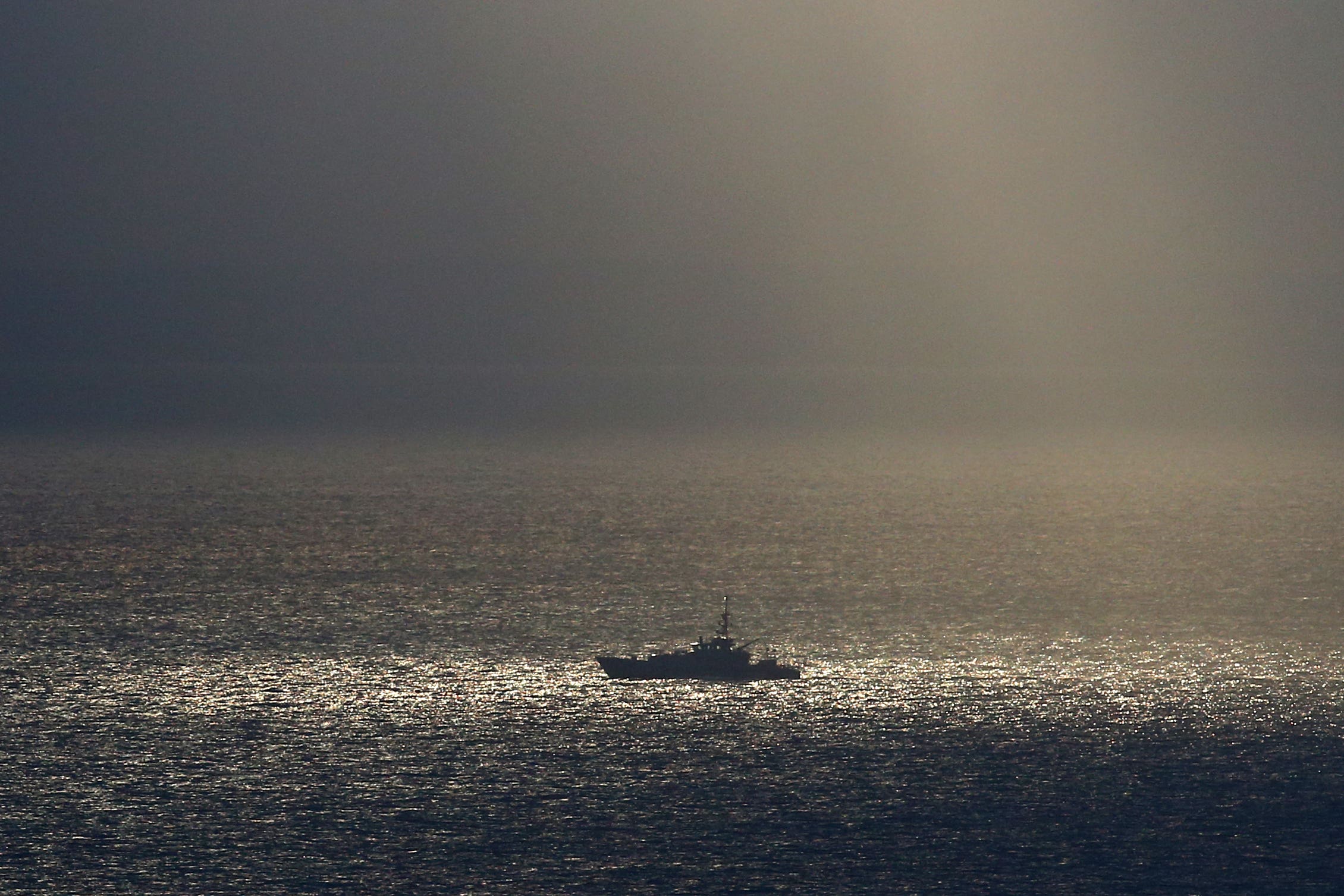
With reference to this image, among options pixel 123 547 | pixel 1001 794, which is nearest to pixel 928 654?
pixel 1001 794

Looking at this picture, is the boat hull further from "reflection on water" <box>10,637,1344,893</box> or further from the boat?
"reflection on water" <box>10,637,1344,893</box>

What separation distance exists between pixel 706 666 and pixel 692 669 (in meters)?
1.20

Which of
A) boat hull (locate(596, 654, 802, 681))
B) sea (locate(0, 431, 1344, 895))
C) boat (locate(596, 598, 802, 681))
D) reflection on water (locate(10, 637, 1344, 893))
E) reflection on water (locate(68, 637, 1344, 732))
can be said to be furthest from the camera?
boat (locate(596, 598, 802, 681))

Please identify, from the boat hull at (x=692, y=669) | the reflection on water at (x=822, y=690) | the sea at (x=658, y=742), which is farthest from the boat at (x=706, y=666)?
the sea at (x=658, y=742)

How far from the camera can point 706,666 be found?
117688mm

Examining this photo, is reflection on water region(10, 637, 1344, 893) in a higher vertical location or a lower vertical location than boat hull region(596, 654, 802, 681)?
lower

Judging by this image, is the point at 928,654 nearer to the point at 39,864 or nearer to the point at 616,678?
the point at 616,678

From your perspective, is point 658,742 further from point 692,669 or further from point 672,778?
point 692,669

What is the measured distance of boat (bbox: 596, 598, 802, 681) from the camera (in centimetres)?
11700

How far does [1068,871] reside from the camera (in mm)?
78312

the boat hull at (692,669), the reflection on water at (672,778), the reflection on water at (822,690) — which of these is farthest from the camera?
the boat hull at (692,669)

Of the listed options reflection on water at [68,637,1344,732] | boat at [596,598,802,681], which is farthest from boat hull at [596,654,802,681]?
reflection on water at [68,637,1344,732]

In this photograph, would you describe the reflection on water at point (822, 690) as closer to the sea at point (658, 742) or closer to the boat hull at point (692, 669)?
the sea at point (658, 742)

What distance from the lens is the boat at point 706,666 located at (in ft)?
384
